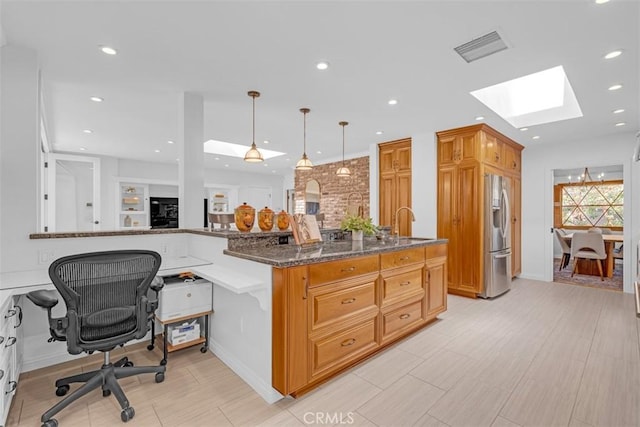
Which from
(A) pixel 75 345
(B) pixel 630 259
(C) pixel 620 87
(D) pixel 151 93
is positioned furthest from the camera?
(B) pixel 630 259

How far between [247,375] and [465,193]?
398 cm

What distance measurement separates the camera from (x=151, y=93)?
3.45 m

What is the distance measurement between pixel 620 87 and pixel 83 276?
5056 mm

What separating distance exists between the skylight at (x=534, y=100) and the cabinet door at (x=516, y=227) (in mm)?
1485

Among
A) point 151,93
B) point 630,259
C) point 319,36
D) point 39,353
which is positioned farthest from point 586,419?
point 151,93

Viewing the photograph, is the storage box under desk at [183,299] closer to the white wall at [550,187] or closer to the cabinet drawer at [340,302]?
the cabinet drawer at [340,302]

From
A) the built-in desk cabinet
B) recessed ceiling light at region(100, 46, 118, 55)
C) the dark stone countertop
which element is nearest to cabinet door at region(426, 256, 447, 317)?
the dark stone countertop

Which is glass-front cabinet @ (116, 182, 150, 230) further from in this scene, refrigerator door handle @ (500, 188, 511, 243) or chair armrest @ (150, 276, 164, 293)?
refrigerator door handle @ (500, 188, 511, 243)

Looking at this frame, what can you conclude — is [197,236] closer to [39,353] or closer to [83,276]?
[83,276]

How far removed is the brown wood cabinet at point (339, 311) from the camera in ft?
6.45

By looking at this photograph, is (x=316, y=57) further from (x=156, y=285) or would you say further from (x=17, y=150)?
(x=17, y=150)

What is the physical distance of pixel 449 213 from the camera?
16.0 feet

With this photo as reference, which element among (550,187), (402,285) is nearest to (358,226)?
(402,285)

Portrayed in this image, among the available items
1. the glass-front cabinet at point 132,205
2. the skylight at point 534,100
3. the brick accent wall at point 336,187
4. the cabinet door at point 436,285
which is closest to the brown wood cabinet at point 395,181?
the brick accent wall at point 336,187
